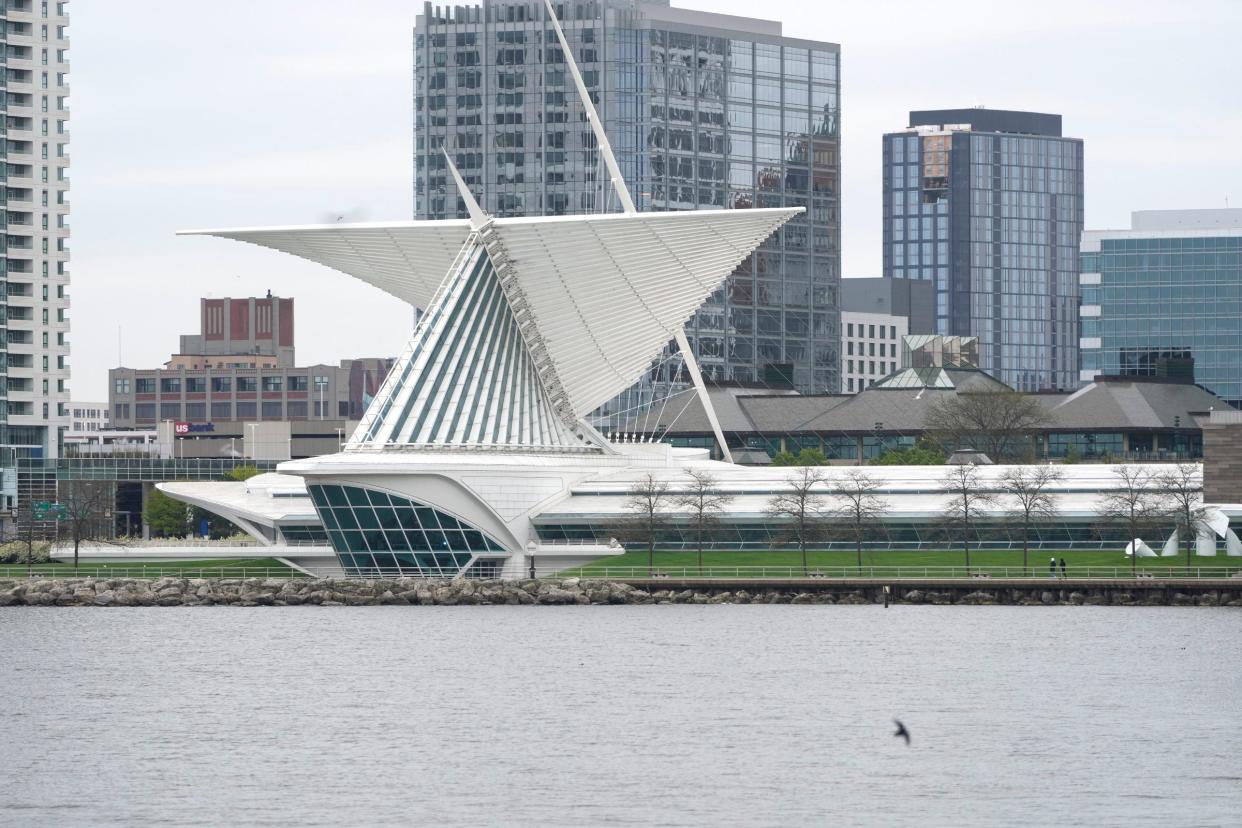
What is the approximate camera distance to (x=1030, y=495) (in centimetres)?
10462

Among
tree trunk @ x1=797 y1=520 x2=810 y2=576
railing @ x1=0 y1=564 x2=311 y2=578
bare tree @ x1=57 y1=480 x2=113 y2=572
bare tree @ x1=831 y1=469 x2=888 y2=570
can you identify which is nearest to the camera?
tree trunk @ x1=797 y1=520 x2=810 y2=576

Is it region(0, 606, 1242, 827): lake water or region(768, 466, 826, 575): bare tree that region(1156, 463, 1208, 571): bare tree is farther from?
region(768, 466, 826, 575): bare tree

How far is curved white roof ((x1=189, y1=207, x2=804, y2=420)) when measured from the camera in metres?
103

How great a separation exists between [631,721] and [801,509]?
4625 centimetres

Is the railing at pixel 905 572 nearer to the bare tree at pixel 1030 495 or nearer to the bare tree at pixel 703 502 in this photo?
the bare tree at pixel 703 502

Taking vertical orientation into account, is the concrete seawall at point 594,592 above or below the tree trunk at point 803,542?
below

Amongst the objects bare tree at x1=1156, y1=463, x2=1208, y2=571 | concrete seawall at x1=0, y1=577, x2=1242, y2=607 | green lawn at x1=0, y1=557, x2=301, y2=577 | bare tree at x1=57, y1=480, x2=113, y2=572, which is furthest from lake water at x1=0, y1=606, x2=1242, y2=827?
bare tree at x1=57, y1=480, x2=113, y2=572

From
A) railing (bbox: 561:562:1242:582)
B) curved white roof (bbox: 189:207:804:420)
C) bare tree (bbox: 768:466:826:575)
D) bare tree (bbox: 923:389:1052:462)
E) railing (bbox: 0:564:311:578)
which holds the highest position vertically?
curved white roof (bbox: 189:207:804:420)

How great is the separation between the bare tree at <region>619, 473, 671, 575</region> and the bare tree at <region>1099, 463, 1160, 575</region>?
18.5 m

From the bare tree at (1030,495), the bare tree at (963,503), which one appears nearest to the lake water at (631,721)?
the bare tree at (1030,495)

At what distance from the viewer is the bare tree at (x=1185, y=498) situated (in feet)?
330

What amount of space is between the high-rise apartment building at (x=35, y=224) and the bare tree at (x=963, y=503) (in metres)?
69.5

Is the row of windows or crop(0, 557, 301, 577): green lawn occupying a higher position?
the row of windows

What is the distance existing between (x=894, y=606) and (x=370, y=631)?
A: 2061cm
